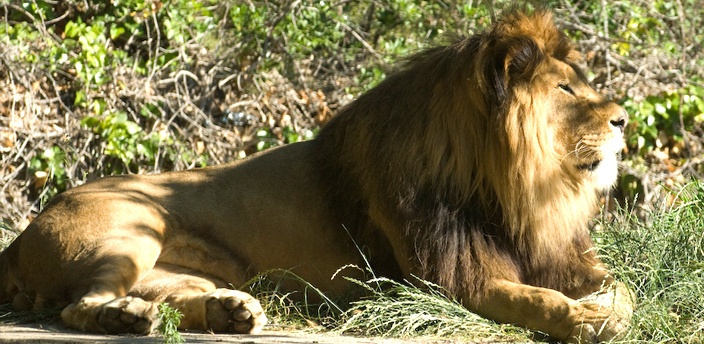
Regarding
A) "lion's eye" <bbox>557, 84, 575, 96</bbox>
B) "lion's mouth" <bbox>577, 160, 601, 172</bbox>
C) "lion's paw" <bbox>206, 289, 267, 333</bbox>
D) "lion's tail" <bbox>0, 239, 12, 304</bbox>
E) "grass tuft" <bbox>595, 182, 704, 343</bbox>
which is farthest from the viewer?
"lion's tail" <bbox>0, 239, 12, 304</bbox>

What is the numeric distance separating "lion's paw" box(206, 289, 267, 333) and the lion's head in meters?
0.80

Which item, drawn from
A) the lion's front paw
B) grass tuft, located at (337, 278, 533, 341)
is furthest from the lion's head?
the lion's front paw

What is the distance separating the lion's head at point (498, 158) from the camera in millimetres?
4480

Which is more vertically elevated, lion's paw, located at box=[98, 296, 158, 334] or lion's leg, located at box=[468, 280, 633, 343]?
lion's paw, located at box=[98, 296, 158, 334]

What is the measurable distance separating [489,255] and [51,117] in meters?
4.53

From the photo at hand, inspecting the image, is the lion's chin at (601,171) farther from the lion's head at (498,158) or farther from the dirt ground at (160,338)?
the dirt ground at (160,338)

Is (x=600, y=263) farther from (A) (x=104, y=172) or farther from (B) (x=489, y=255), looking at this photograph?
(A) (x=104, y=172)

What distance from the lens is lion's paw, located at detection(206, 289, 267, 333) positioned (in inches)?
162

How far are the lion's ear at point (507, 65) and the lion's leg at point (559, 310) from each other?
2.72 feet

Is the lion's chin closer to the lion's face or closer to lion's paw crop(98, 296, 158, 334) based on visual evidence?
the lion's face

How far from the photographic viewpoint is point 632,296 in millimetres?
4203

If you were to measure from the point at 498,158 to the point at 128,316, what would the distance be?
1.73 metres

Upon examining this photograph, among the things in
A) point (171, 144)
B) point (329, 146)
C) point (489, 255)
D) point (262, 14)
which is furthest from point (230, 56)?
point (489, 255)

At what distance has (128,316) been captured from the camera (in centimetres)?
394
